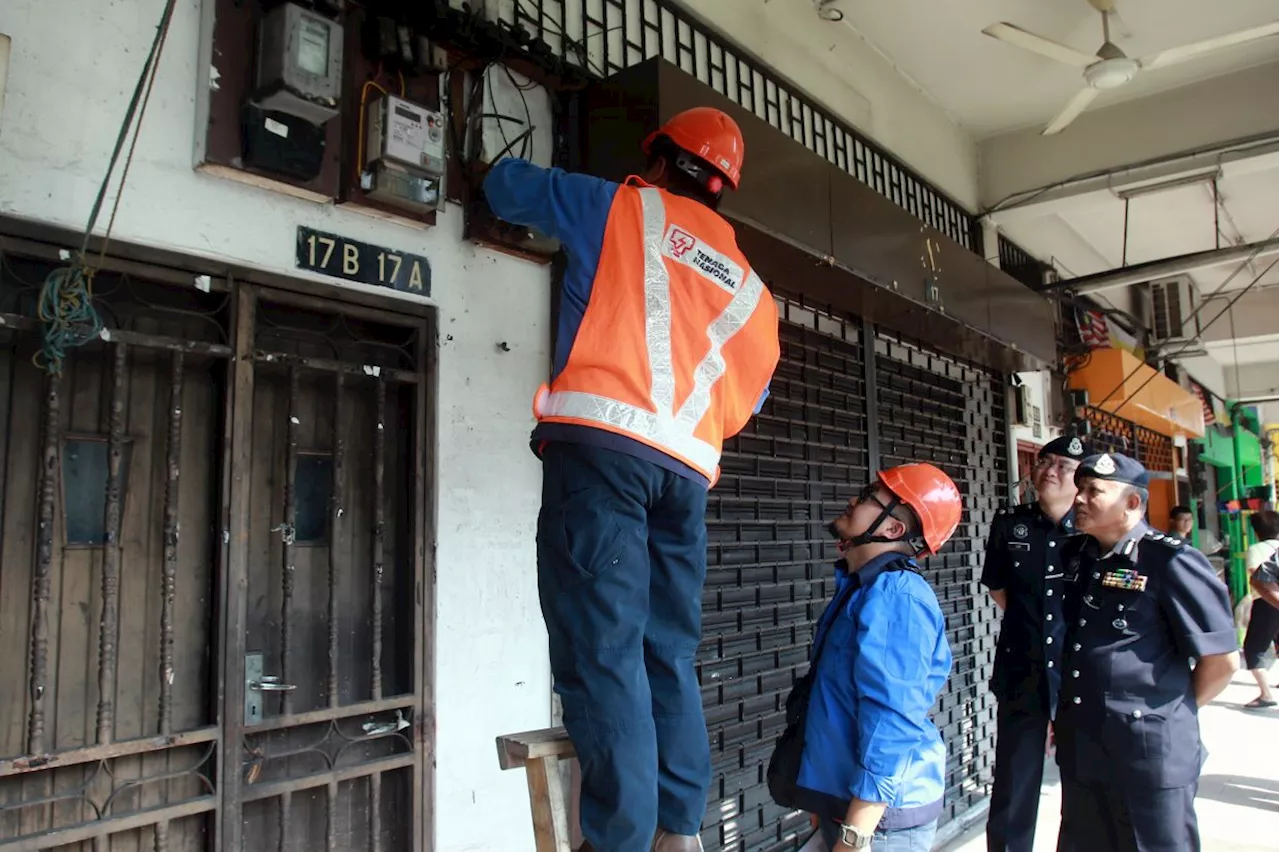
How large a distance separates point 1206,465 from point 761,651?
15921 millimetres

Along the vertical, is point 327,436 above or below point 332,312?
below

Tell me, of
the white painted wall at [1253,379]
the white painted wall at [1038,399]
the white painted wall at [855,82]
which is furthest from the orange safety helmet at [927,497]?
the white painted wall at [1253,379]

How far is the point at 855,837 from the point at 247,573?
1.91m

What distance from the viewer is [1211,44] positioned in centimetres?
497

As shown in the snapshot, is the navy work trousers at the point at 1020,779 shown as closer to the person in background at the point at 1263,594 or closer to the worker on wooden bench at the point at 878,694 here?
the worker on wooden bench at the point at 878,694

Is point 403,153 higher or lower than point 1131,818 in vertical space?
higher

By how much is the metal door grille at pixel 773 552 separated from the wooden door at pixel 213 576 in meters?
1.82

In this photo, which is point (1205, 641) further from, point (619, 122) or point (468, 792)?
point (619, 122)

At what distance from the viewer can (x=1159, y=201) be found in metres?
8.73

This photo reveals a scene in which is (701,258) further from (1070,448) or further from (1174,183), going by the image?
(1174,183)

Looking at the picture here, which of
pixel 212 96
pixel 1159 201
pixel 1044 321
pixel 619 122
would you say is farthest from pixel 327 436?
pixel 1159 201

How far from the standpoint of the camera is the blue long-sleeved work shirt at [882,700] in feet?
7.89

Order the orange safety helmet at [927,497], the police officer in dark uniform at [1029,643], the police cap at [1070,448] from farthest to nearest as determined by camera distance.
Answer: the police cap at [1070,448], the police officer in dark uniform at [1029,643], the orange safety helmet at [927,497]

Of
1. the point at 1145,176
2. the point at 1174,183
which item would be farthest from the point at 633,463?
the point at 1174,183
